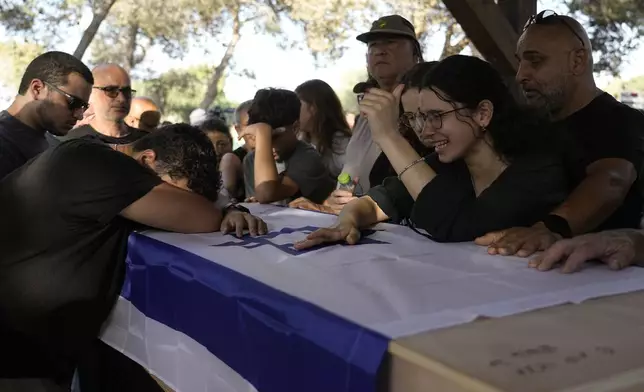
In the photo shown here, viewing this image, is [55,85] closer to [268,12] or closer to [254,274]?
[254,274]

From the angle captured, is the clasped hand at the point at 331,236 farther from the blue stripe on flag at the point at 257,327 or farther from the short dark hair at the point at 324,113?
the short dark hair at the point at 324,113

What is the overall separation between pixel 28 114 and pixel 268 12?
13059mm

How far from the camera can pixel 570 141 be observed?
5.18 feet

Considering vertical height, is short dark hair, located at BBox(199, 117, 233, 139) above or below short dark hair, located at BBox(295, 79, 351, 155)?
below

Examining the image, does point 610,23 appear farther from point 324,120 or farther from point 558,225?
point 558,225

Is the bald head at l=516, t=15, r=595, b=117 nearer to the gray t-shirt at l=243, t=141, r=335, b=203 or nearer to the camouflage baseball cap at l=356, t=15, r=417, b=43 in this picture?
the camouflage baseball cap at l=356, t=15, r=417, b=43

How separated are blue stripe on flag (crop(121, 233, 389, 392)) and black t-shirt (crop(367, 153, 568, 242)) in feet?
1.52

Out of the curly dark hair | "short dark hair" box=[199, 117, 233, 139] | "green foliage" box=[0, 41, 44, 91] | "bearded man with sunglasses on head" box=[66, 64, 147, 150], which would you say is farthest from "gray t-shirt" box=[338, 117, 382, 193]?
"green foliage" box=[0, 41, 44, 91]

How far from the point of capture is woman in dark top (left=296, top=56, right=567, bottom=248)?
4.83 ft

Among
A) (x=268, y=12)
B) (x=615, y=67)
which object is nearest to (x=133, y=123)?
(x=615, y=67)

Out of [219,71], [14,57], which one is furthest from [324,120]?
[219,71]

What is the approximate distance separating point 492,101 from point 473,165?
0.53 ft

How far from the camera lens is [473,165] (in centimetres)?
156

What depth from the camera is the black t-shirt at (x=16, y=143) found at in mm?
2424
